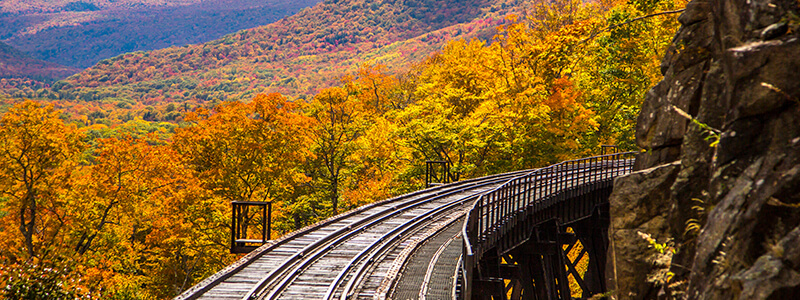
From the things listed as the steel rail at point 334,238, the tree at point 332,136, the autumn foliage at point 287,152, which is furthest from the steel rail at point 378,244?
the tree at point 332,136

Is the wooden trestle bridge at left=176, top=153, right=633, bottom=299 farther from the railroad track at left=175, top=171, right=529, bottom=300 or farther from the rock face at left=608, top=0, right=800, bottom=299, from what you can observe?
the rock face at left=608, top=0, right=800, bottom=299

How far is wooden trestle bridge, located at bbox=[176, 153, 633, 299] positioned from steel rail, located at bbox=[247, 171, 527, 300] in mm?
31

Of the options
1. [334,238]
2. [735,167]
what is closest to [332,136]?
[334,238]

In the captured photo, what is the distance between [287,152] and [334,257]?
2075cm

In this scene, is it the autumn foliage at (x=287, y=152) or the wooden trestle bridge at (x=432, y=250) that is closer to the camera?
the wooden trestle bridge at (x=432, y=250)

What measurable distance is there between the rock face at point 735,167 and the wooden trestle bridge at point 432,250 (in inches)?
126

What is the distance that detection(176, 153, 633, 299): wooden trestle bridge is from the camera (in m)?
11.2

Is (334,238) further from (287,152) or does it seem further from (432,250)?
(287,152)

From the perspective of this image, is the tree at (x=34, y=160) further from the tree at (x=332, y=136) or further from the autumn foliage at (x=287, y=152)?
the tree at (x=332, y=136)

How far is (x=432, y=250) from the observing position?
1406cm

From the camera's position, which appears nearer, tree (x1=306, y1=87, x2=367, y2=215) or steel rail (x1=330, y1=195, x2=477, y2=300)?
steel rail (x1=330, y1=195, x2=477, y2=300)

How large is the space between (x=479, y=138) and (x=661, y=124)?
19.7 m

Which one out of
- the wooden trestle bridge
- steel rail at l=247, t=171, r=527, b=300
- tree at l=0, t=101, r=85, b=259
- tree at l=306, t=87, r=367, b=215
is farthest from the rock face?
tree at l=0, t=101, r=85, b=259

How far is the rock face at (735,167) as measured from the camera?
5941mm
